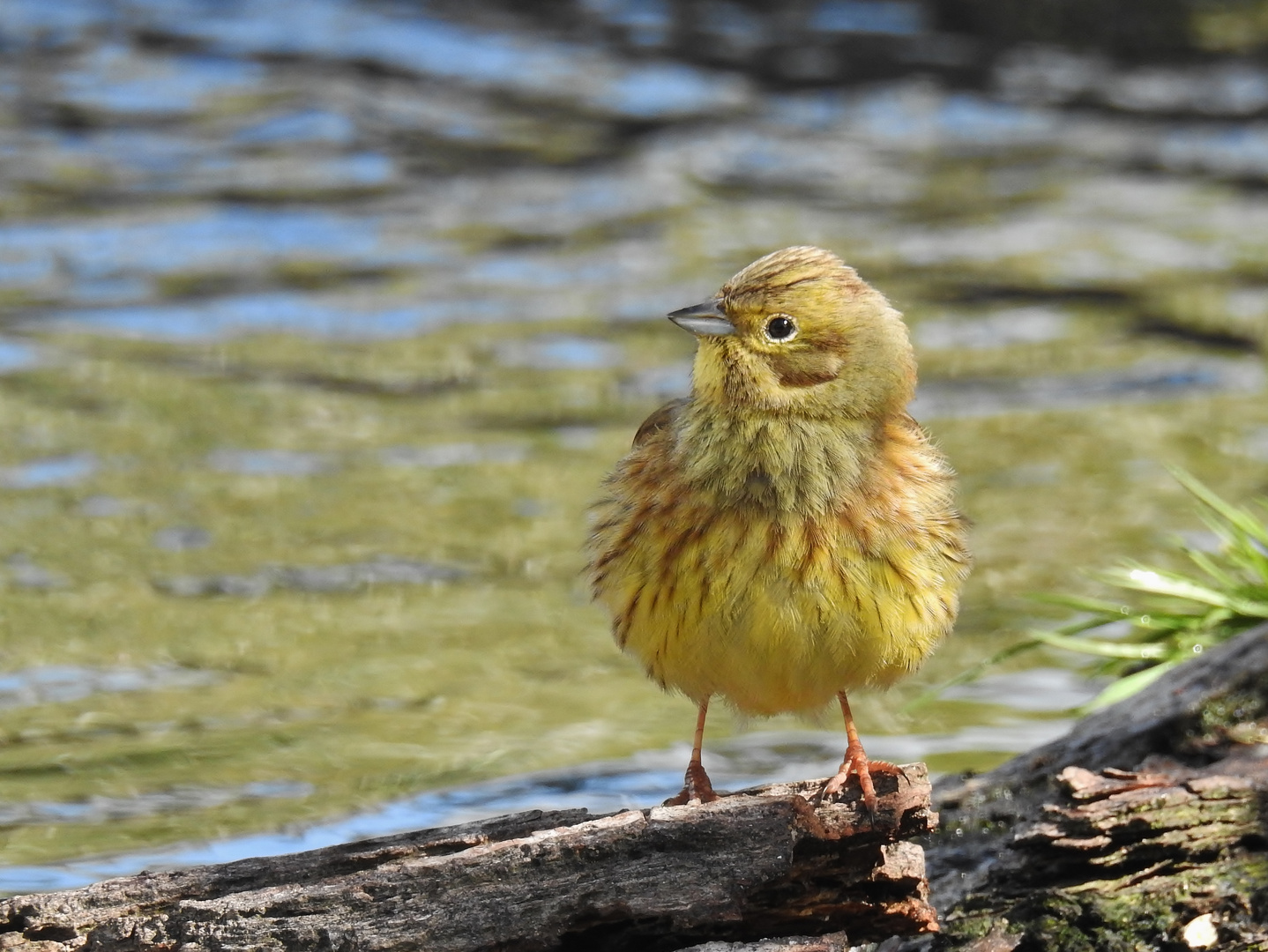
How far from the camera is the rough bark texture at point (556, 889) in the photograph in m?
4.40

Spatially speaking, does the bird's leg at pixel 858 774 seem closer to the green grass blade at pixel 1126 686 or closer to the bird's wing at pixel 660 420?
the bird's wing at pixel 660 420

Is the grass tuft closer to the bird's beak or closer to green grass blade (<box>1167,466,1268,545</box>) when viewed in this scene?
green grass blade (<box>1167,466,1268,545</box>)

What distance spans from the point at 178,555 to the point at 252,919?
5.63 m

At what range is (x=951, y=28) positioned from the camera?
19.0 metres

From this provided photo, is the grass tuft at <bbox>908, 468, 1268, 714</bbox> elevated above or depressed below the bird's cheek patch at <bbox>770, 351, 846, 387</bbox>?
below

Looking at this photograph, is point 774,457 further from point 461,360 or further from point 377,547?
point 461,360

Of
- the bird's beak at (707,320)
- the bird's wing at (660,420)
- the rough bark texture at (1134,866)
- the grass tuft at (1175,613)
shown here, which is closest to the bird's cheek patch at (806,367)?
the bird's beak at (707,320)

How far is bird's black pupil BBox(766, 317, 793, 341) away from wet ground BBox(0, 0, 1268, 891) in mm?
2541

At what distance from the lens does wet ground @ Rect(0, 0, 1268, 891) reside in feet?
25.4

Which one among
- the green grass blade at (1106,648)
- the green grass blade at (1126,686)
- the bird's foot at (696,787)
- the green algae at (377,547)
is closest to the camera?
the bird's foot at (696,787)

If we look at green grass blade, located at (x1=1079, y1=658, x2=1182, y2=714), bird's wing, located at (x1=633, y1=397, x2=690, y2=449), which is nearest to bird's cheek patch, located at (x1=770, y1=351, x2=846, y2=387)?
bird's wing, located at (x1=633, y1=397, x2=690, y2=449)

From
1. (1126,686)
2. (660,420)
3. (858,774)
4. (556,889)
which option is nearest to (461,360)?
(1126,686)

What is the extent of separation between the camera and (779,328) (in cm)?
515

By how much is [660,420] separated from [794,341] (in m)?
0.58
